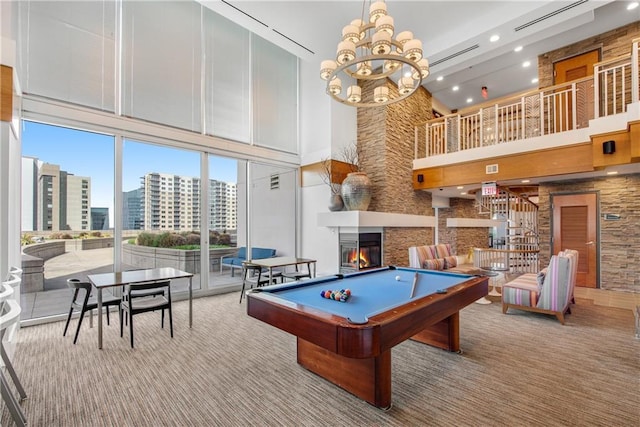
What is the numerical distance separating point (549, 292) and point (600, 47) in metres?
6.10

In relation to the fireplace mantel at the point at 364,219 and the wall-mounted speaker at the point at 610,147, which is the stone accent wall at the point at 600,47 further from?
the fireplace mantel at the point at 364,219

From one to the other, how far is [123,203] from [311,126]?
4511 mm

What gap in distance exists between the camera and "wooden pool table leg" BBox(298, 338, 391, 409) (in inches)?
88.6

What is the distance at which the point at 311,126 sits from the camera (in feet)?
24.7

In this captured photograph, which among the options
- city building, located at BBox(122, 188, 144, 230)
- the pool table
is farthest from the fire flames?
city building, located at BBox(122, 188, 144, 230)

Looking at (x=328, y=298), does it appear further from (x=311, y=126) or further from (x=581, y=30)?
(x=581, y=30)

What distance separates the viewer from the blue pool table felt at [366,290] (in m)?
2.23

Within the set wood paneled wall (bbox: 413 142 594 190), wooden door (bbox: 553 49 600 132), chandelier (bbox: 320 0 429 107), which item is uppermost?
wooden door (bbox: 553 49 600 132)

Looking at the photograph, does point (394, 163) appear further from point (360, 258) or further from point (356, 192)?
point (360, 258)

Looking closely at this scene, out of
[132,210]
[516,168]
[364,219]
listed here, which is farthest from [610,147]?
[132,210]

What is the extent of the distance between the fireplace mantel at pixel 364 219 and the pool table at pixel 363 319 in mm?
2916

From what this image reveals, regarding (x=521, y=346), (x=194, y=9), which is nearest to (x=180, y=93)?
(x=194, y=9)

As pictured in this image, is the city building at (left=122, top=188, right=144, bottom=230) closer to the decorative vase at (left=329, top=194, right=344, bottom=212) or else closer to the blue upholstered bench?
the blue upholstered bench

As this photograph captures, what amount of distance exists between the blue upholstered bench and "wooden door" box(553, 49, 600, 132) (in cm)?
694
